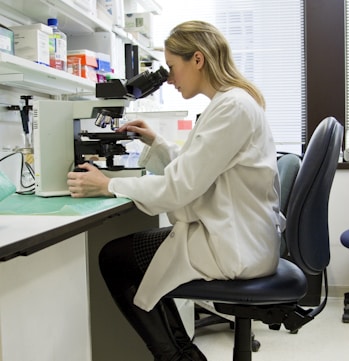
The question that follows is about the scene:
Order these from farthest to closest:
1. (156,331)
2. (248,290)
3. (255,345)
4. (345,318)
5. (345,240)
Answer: (345,318) < (345,240) < (255,345) < (156,331) < (248,290)

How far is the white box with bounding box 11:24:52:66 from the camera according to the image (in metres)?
1.67

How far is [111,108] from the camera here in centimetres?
158

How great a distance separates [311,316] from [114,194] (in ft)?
2.12

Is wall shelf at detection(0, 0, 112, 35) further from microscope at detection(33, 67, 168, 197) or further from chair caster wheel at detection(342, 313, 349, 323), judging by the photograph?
chair caster wheel at detection(342, 313, 349, 323)

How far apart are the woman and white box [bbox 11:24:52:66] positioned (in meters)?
0.52

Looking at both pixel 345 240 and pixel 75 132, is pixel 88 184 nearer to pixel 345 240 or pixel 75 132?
pixel 75 132

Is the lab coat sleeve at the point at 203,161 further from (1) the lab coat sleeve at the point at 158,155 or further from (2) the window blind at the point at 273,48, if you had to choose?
(2) the window blind at the point at 273,48

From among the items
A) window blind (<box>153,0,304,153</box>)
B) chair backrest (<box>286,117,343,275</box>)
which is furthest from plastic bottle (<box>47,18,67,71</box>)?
window blind (<box>153,0,304,153</box>)

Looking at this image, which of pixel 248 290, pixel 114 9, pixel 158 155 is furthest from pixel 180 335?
pixel 114 9

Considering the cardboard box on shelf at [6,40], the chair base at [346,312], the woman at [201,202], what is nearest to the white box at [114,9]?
the cardboard box on shelf at [6,40]

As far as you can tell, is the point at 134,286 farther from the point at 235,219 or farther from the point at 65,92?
the point at 65,92

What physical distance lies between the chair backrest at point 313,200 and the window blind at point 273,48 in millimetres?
1979

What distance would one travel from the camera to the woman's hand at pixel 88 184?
4.46 ft

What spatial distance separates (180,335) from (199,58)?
854 millimetres
